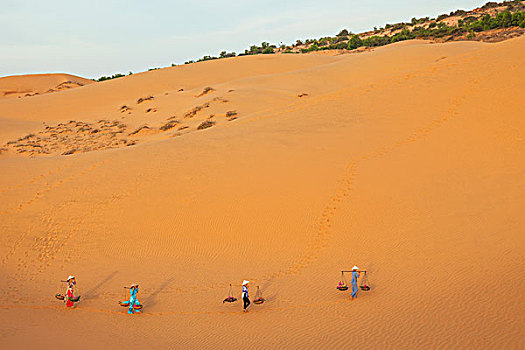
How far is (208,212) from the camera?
14.6m

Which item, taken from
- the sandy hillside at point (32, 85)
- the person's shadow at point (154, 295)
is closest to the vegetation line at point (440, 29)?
the sandy hillside at point (32, 85)

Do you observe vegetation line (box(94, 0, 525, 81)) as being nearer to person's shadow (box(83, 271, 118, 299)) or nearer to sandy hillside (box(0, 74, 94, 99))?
sandy hillside (box(0, 74, 94, 99))

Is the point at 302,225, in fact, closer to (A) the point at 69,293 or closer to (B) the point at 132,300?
(B) the point at 132,300

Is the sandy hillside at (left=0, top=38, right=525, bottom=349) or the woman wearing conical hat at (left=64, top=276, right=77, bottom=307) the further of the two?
the woman wearing conical hat at (left=64, top=276, right=77, bottom=307)

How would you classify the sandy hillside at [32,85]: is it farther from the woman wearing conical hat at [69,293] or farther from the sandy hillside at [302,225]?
the woman wearing conical hat at [69,293]

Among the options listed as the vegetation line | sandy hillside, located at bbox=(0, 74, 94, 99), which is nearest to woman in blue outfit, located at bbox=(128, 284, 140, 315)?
the vegetation line

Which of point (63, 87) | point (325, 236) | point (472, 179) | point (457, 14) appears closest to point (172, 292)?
point (325, 236)

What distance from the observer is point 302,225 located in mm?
13555

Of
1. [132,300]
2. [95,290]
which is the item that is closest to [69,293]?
[95,290]

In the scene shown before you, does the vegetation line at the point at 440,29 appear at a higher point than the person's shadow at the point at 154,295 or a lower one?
higher

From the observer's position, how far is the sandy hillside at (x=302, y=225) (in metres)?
9.28

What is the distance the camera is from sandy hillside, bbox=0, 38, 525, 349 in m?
9.28

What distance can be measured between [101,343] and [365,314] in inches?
221

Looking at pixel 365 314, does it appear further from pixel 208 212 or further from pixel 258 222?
pixel 208 212
